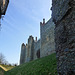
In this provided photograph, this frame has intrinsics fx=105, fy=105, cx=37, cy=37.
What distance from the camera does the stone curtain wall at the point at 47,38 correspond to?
15.3m

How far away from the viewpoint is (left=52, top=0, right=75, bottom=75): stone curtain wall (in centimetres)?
207

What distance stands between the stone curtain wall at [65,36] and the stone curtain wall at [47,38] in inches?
482

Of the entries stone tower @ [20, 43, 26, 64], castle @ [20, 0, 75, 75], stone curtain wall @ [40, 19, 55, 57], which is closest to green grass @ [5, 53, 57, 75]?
castle @ [20, 0, 75, 75]

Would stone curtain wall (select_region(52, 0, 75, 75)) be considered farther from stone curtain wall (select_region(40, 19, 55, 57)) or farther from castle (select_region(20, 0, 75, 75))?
stone curtain wall (select_region(40, 19, 55, 57))

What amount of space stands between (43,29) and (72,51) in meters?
16.3

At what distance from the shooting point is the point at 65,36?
233cm

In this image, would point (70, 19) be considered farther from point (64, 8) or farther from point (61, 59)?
point (61, 59)

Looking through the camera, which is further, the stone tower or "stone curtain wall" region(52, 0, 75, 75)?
the stone tower

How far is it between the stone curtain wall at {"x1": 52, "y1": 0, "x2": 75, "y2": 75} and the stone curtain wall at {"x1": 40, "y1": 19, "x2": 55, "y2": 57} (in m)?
12.2

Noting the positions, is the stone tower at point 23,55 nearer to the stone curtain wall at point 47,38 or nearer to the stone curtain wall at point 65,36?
the stone curtain wall at point 47,38

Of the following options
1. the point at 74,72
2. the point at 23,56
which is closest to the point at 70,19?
the point at 74,72

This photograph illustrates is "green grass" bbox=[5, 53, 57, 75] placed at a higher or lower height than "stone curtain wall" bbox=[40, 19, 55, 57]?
lower

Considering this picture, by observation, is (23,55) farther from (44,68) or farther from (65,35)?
(65,35)

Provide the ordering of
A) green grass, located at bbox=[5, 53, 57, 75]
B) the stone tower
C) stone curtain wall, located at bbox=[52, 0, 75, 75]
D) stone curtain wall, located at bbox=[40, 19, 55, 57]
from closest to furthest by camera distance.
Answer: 1. stone curtain wall, located at bbox=[52, 0, 75, 75]
2. green grass, located at bbox=[5, 53, 57, 75]
3. stone curtain wall, located at bbox=[40, 19, 55, 57]
4. the stone tower
